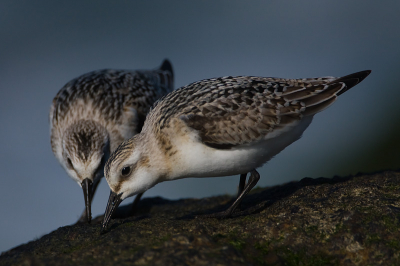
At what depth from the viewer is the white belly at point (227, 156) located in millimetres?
5672

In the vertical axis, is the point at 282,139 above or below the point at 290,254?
above

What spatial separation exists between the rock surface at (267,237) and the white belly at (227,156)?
667 millimetres

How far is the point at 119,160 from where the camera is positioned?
5.76 metres

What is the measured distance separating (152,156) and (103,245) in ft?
5.38

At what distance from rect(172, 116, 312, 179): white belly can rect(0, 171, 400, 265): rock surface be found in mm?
667

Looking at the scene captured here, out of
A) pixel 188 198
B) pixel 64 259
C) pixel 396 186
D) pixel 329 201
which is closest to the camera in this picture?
pixel 64 259

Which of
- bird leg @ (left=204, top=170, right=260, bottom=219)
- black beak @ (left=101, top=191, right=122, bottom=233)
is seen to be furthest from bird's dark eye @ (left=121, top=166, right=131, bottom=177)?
bird leg @ (left=204, top=170, right=260, bottom=219)

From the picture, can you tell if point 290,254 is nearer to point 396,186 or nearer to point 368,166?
point 396,186

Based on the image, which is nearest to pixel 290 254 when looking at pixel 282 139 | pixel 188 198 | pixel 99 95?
pixel 282 139

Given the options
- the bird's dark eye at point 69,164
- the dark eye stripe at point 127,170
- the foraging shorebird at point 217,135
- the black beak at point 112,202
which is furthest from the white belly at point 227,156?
the bird's dark eye at point 69,164

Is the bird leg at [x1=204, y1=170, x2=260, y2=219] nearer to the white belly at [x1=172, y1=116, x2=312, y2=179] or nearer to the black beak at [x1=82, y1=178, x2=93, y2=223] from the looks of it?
the white belly at [x1=172, y1=116, x2=312, y2=179]

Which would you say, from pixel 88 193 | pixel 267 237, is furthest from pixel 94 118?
pixel 267 237

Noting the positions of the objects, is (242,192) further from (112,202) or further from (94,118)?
(94,118)

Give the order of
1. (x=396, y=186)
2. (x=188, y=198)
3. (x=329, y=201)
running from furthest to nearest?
1. (x=188, y=198)
2. (x=396, y=186)
3. (x=329, y=201)
